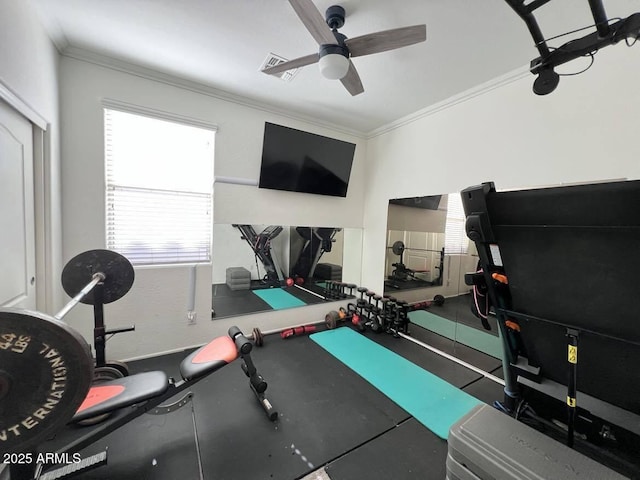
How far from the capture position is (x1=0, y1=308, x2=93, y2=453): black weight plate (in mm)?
776

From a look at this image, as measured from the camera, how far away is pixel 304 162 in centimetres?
336

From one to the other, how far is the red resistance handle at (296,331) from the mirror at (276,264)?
350 mm

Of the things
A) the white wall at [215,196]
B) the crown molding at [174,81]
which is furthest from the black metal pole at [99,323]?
the crown molding at [174,81]

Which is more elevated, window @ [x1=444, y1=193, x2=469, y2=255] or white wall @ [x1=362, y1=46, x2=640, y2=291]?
white wall @ [x1=362, y1=46, x2=640, y2=291]

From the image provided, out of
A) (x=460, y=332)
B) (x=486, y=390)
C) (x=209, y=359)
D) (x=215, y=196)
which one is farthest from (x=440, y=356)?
(x=215, y=196)

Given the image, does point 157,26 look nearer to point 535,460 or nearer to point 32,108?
point 32,108

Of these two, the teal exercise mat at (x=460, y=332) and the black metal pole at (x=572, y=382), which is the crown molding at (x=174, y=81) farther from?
the black metal pole at (x=572, y=382)

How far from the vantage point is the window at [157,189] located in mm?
2496

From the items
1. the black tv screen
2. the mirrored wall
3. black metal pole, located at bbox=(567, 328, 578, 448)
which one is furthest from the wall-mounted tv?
black metal pole, located at bbox=(567, 328, 578, 448)

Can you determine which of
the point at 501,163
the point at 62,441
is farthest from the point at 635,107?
the point at 62,441

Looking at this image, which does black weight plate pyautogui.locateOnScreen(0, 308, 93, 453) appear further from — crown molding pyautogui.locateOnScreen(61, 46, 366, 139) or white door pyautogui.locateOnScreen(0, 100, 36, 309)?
crown molding pyautogui.locateOnScreen(61, 46, 366, 139)

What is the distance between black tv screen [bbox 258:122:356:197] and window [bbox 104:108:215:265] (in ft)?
2.22

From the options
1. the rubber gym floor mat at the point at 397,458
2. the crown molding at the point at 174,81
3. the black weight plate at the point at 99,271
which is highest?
the crown molding at the point at 174,81

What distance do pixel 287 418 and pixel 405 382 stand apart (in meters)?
1.15
